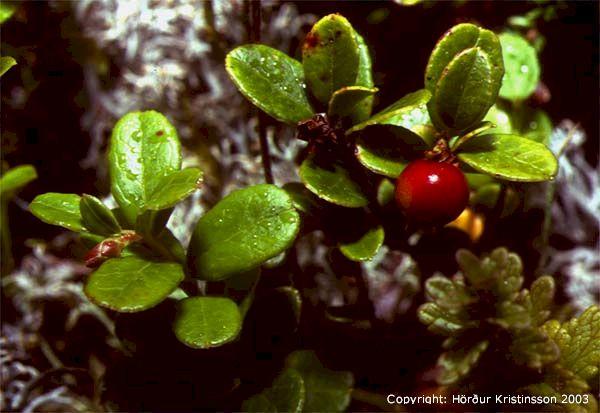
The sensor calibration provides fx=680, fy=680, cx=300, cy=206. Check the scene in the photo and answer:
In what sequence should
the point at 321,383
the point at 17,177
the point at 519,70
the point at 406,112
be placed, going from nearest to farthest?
the point at 406,112 → the point at 321,383 → the point at 17,177 → the point at 519,70

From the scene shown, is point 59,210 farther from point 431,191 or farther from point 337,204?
point 431,191

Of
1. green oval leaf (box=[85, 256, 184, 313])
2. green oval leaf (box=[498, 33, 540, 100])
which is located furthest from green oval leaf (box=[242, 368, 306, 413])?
green oval leaf (box=[498, 33, 540, 100])


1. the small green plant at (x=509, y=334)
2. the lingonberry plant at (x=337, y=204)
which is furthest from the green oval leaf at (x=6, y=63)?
the small green plant at (x=509, y=334)

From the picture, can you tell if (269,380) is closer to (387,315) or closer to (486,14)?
(387,315)

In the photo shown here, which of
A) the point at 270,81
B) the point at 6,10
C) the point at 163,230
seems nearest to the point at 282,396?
the point at 163,230

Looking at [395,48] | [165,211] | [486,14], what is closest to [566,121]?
[486,14]

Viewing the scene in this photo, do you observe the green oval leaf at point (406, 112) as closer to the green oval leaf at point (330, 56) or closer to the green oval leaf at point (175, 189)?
the green oval leaf at point (330, 56)
